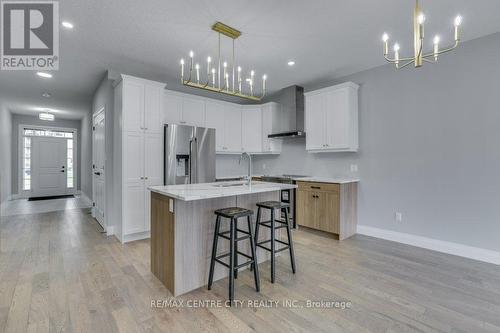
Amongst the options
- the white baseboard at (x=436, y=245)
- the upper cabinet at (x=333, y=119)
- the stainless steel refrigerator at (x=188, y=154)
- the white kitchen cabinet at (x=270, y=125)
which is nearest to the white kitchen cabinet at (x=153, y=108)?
the stainless steel refrigerator at (x=188, y=154)

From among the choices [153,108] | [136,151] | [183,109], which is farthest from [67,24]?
[183,109]

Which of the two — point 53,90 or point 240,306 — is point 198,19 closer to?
point 240,306

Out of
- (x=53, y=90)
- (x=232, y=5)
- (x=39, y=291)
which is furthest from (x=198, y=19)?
(x=53, y=90)

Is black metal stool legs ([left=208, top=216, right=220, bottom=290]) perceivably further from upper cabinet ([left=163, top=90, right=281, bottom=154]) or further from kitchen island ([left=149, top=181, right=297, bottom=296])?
upper cabinet ([left=163, top=90, right=281, bottom=154])

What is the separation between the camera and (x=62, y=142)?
8.48 meters

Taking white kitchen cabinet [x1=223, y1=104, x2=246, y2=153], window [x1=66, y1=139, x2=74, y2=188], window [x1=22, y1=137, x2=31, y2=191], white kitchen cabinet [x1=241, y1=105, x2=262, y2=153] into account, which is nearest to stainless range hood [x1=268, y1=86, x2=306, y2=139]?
white kitchen cabinet [x1=241, y1=105, x2=262, y2=153]

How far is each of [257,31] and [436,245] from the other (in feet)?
12.0

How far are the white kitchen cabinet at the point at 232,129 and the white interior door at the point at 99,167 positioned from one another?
91.7 inches

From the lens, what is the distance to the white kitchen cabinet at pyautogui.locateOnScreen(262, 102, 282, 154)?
5.31 meters

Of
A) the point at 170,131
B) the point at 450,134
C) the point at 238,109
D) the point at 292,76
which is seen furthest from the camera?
the point at 238,109

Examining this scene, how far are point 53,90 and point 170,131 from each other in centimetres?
325

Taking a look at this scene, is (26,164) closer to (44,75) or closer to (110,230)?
(44,75)

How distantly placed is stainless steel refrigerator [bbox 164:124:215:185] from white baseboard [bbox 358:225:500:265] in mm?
2877

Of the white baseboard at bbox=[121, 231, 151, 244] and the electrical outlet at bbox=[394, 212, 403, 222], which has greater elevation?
the electrical outlet at bbox=[394, 212, 403, 222]
